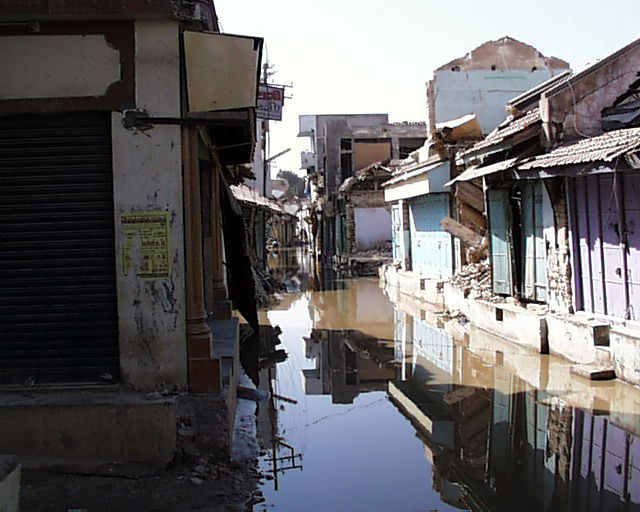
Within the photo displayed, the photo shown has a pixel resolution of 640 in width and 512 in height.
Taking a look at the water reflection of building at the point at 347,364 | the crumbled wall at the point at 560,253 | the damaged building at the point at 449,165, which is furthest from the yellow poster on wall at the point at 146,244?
the damaged building at the point at 449,165

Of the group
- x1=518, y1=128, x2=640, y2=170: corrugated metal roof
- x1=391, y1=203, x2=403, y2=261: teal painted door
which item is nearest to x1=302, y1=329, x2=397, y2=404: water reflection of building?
x1=518, y1=128, x2=640, y2=170: corrugated metal roof

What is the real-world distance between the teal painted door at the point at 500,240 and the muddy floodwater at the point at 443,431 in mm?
1395

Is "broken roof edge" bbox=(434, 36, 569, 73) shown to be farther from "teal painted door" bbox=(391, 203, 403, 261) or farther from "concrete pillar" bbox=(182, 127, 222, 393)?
"concrete pillar" bbox=(182, 127, 222, 393)

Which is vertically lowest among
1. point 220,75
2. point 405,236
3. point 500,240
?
point 500,240

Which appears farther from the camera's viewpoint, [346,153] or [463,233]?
[346,153]

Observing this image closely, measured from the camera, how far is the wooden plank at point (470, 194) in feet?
60.1

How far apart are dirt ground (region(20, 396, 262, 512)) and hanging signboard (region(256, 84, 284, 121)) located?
1596 centimetres

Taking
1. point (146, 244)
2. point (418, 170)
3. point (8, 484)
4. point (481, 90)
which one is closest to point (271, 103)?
point (418, 170)

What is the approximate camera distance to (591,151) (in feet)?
31.8

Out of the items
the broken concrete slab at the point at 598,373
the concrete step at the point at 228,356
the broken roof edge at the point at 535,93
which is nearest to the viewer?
the concrete step at the point at 228,356

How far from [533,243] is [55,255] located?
374 inches

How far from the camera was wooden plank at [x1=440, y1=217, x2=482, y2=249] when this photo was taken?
18094 millimetres

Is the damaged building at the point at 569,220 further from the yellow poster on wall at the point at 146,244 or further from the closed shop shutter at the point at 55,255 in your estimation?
the closed shop shutter at the point at 55,255

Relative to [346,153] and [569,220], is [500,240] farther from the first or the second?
[346,153]
